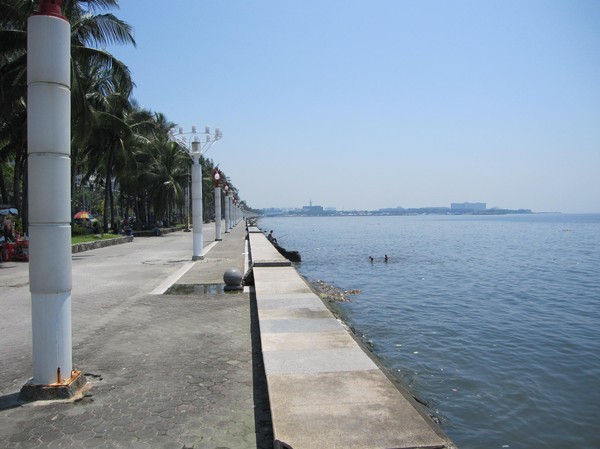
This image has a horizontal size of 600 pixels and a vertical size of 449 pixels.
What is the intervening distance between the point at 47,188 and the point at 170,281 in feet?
28.6

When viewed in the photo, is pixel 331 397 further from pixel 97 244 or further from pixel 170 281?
pixel 97 244

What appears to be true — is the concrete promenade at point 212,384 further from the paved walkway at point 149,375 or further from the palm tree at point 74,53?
the palm tree at point 74,53

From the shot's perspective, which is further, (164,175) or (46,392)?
(164,175)

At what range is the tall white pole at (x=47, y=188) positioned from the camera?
205 inches

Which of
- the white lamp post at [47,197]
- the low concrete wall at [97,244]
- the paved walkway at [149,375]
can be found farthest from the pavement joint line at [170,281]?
the low concrete wall at [97,244]

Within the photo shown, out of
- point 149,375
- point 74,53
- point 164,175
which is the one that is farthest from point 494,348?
point 164,175

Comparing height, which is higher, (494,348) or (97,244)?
(97,244)

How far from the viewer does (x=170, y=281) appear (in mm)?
13695

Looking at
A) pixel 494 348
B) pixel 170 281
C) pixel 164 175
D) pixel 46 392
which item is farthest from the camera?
pixel 164 175

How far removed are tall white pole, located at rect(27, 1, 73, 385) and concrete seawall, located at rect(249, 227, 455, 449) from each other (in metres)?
2.33

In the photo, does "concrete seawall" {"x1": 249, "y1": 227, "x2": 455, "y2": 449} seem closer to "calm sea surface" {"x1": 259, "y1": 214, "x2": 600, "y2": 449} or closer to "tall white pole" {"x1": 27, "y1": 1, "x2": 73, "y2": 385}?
"calm sea surface" {"x1": 259, "y1": 214, "x2": 600, "y2": 449}

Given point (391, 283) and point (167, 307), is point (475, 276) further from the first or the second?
point (167, 307)

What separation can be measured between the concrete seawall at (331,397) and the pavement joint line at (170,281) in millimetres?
4925

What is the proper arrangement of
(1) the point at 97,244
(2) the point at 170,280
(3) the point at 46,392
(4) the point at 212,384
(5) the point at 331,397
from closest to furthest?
(5) the point at 331,397
(3) the point at 46,392
(4) the point at 212,384
(2) the point at 170,280
(1) the point at 97,244
